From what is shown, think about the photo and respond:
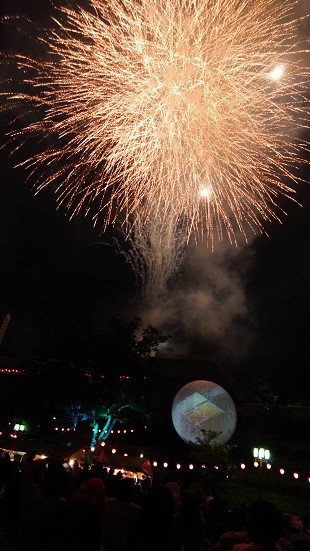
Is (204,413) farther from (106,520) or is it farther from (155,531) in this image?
(155,531)

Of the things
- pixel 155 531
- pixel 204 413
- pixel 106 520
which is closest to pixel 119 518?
pixel 106 520

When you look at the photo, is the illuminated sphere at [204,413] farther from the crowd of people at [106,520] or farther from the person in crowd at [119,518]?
the person in crowd at [119,518]

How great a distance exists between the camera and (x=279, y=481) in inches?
706

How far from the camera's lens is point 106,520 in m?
3.86

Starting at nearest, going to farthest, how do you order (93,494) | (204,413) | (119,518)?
(119,518) → (93,494) → (204,413)

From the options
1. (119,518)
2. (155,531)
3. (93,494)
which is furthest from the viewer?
(93,494)

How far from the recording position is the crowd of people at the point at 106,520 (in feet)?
7.88

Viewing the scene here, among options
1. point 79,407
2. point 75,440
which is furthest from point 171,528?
point 75,440

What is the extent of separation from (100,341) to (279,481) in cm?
1301

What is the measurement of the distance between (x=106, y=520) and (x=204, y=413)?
1516 centimetres

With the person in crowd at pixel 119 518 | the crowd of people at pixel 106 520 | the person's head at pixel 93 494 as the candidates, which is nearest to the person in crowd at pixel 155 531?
the crowd of people at pixel 106 520

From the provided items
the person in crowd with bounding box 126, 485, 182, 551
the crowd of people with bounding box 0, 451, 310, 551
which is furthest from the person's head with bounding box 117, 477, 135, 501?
the person in crowd with bounding box 126, 485, 182, 551

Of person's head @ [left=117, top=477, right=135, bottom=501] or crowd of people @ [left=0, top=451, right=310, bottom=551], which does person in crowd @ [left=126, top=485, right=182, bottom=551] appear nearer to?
crowd of people @ [left=0, top=451, right=310, bottom=551]

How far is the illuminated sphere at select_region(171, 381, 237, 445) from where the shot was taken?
1797cm
